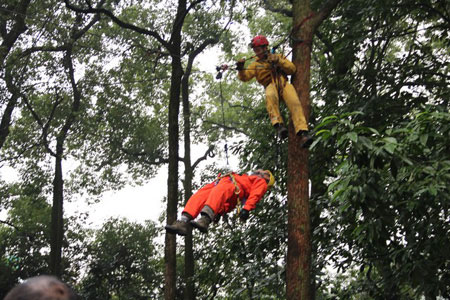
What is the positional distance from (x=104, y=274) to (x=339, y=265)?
1327 cm

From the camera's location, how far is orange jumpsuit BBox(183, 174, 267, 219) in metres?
5.43

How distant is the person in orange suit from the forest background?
0.80m

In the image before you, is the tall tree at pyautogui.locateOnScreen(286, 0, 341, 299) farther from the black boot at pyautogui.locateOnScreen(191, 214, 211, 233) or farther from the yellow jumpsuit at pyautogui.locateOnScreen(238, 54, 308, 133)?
the black boot at pyautogui.locateOnScreen(191, 214, 211, 233)

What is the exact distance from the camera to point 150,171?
68.4ft

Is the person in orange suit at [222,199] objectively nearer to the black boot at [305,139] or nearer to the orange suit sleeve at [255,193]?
the orange suit sleeve at [255,193]

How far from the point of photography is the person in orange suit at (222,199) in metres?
5.21

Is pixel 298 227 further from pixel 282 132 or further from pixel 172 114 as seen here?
pixel 172 114

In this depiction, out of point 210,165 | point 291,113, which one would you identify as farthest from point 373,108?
point 210,165

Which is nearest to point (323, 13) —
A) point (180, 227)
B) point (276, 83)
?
point (276, 83)

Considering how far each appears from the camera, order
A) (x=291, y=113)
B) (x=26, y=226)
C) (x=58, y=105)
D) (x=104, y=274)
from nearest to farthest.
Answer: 1. (x=291, y=113)
2. (x=58, y=105)
3. (x=104, y=274)
4. (x=26, y=226)

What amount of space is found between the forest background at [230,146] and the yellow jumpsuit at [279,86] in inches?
11.3

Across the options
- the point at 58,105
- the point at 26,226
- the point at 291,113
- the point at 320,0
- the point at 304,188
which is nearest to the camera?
the point at 304,188

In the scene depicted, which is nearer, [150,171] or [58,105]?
[58,105]

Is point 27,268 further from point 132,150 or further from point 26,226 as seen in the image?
point 132,150
